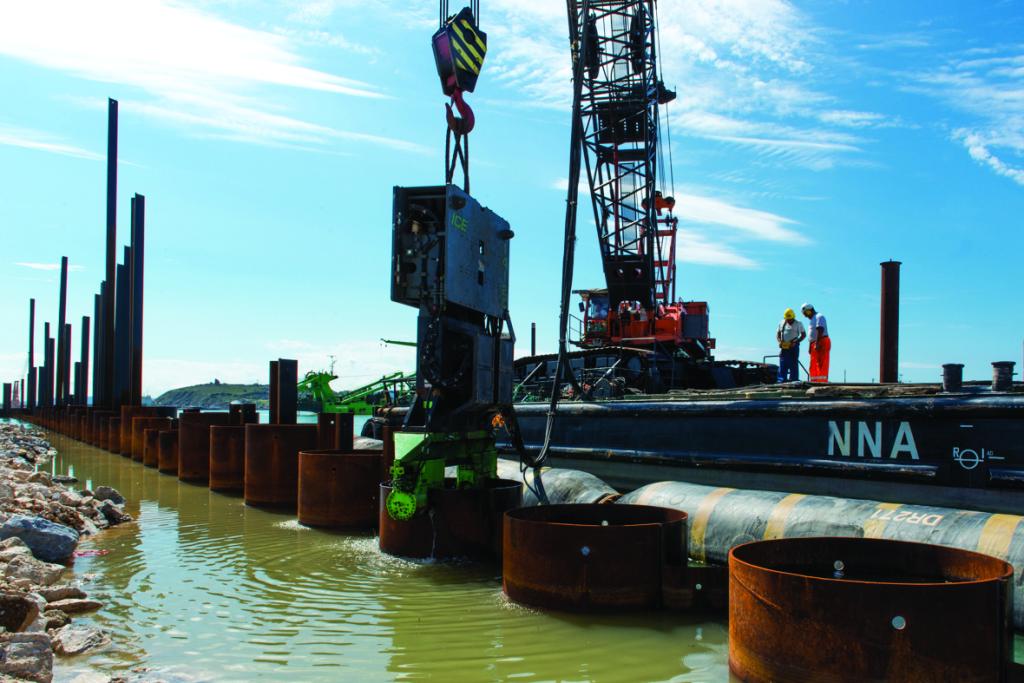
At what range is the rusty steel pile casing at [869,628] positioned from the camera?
11.4 feet

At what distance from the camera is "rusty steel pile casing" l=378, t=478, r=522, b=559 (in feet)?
22.9

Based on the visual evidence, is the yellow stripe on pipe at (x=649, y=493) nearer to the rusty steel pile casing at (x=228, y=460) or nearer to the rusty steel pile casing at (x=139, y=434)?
the rusty steel pile casing at (x=228, y=460)

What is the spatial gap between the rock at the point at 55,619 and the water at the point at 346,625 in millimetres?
202

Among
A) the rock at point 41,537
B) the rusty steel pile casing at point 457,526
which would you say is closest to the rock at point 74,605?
the rock at point 41,537

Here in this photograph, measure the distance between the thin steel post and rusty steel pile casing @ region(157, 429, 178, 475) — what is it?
114ft

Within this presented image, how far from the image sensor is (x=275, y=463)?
1077 cm

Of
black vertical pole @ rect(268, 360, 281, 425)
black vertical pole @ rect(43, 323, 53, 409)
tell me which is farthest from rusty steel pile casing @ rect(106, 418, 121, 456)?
black vertical pole @ rect(43, 323, 53, 409)

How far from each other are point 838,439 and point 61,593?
607 centimetres

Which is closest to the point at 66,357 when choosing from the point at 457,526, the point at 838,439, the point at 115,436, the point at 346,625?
the point at 115,436

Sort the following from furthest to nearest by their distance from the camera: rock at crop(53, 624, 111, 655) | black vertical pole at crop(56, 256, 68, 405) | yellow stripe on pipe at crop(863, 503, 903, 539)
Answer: black vertical pole at crop(56, 256, 68, 405)
yellow stripe on pipe at crop(863, 503, 903, 539)
rock at crop(53, 624, 111, 655)

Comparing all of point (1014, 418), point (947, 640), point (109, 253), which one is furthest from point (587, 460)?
point (109, 253)

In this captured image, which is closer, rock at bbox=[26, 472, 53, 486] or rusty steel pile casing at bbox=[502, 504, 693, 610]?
rusty steel pile casing at bbox=[502, 504, 693, 610]

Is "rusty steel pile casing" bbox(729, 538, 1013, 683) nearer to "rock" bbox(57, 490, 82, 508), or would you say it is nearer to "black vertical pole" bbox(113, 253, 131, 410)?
"rock" bbox(57, 490, 82, 508)

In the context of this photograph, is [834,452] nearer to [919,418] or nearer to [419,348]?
[919,418]
